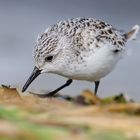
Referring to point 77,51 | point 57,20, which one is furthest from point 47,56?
point 57,20

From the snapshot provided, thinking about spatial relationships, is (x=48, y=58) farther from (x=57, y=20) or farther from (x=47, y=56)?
(x=57, y=20)

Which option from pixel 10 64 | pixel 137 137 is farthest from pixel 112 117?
pixel 10 64

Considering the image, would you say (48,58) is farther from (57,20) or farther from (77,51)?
(57,20)

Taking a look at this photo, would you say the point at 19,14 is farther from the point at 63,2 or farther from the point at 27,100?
the point at 27,100

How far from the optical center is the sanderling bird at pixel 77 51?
7590 millimetres

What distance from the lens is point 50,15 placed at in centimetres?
1586

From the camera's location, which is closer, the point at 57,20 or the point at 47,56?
the point at 47,56

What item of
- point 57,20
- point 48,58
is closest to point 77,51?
point 48,58

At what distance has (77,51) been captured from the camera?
7.67 metres

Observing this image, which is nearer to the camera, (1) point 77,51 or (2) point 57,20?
(1) point 77,51

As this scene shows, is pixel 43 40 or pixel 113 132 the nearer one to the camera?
pixel 113 132

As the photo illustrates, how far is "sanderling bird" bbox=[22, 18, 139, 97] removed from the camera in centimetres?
759

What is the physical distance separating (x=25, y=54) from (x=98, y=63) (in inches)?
238

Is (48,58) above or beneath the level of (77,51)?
beneath
